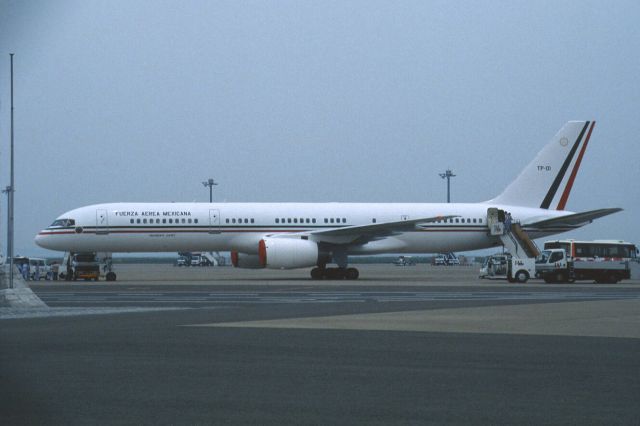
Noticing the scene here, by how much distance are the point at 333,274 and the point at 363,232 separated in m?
3.29

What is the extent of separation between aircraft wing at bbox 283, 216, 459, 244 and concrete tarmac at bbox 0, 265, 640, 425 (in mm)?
24676

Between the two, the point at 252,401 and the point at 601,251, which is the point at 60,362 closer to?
the point at 252,401

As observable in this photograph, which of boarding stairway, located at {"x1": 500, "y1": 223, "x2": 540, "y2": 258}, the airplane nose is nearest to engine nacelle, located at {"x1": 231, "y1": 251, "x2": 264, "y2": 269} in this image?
the airplane nose

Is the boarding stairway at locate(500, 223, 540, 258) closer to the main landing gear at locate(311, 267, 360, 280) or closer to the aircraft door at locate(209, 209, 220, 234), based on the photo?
the main landing gear at locate(311, 267, 360, 280)

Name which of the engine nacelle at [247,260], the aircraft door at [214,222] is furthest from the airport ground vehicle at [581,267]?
the aircraft door at [214,222]

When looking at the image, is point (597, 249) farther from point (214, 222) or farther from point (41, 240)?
point (41, 240)

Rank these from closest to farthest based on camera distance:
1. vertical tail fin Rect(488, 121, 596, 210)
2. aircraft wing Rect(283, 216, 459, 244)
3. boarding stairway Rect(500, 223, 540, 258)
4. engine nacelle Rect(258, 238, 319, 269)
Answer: engine nacelle Rect(258, 238, 319, 269) → aircraft wing Rect(283, 216, 459, 244) → boarding stairway Rect(500, 223, 540, 258) → vertical tail fin Rect(488, 121, 596, 210)

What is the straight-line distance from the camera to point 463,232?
52.4m

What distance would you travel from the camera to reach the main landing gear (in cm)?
5012

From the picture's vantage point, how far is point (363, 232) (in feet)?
159

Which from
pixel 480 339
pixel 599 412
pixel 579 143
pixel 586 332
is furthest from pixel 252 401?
pixel 579 143

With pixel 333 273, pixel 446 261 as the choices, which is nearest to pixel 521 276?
pixel 333 273

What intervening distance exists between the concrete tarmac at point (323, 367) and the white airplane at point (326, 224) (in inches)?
987

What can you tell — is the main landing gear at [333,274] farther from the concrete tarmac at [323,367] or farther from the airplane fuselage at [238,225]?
the concrete tarmac at [323,367]
